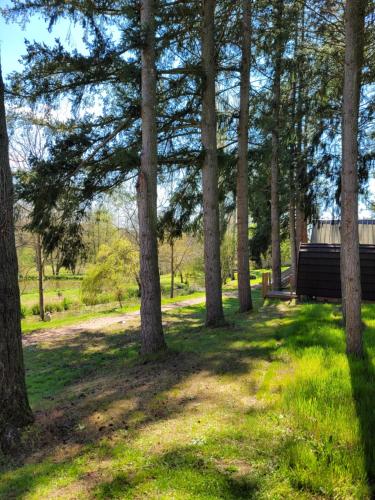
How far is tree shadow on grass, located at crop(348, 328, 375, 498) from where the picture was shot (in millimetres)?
2488

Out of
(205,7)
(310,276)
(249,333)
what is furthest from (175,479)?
(310,276)

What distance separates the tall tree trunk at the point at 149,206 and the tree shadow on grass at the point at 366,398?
331 cm

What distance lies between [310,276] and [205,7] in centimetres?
787

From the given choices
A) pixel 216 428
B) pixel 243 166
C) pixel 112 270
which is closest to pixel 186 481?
pixel 216 428

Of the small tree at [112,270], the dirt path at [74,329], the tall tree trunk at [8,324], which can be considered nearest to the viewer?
the tall tree trunk at [8,324]

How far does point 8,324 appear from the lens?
4121 mm

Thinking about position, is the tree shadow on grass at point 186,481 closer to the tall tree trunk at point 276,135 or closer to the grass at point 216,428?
the grass at point 216,428

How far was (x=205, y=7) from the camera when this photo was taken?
317 inches

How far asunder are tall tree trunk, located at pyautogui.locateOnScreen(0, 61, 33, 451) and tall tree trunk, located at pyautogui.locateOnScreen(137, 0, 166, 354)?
8.13 ft

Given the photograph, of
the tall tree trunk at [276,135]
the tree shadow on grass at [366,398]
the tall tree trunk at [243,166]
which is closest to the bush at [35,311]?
the tall tree trunk at [276,135]

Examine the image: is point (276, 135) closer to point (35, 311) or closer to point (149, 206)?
point (149, 206)

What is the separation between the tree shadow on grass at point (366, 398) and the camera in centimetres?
249

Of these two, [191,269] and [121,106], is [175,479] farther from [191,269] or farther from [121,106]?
[191,269]

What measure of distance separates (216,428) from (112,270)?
1887 centimetres
